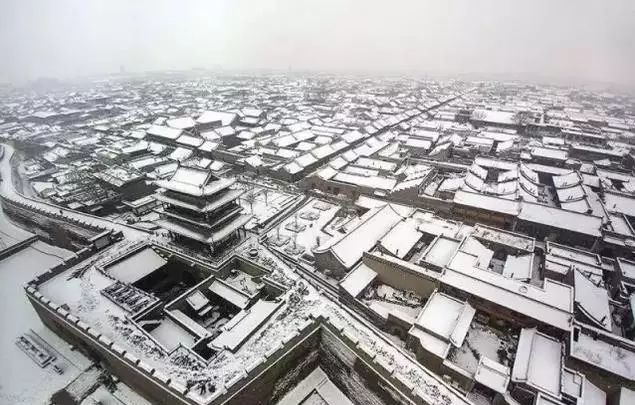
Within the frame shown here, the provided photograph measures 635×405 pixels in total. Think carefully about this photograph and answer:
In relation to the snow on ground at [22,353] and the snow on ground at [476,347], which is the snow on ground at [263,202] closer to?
the snow on ground at [22,353]

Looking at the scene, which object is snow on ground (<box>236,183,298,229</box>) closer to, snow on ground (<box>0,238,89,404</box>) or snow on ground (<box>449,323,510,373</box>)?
snow on ground (<box>0,238,89,404</box>)

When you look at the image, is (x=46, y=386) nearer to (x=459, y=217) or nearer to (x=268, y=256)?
(x=268, y=256)

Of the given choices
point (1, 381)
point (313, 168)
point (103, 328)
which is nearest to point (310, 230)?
point (313, 168)

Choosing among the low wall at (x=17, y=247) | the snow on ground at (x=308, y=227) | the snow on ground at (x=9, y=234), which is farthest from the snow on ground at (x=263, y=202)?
the snow on ground at (x=9, y=234)

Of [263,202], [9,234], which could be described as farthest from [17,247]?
[263,202]

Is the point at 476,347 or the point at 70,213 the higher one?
the point at 70,213

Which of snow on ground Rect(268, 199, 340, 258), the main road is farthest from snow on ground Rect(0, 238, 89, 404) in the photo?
snow on ground Rect(268, 199, 340, 258)

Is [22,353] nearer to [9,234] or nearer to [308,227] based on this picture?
[9,234]

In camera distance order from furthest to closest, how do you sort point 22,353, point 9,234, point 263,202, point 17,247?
point 263,202
point 9,234
point 17,247
point 22,353
